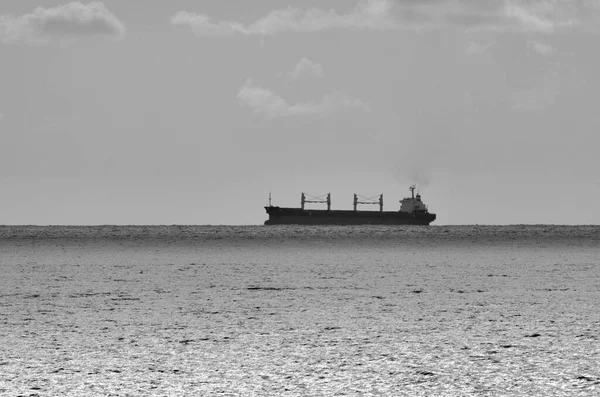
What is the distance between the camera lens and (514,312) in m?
A: 10.1

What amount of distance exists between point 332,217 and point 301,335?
80.2m

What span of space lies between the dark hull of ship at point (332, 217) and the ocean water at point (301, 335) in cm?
7101

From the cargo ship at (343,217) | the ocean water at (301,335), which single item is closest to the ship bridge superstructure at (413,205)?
the cargo ship at (343,217)

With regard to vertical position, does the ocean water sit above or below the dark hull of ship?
below

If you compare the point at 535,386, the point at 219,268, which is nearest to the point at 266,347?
the point at 535,386

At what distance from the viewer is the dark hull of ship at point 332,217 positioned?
8775 centimetres

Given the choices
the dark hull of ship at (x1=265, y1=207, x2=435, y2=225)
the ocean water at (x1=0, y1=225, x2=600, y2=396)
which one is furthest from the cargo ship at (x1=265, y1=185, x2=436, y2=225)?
the ocean water at (x1=0, y1=225, x2=600, y2=396)

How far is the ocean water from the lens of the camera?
5859 mm

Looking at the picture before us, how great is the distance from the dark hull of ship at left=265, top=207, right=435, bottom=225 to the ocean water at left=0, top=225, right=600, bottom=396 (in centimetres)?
7101

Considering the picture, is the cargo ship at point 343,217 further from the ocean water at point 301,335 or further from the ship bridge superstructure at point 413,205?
the ocean water at point 301,335

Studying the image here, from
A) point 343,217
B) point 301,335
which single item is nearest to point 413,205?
point 343,217

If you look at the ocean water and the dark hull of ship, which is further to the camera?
the dark hull of ship

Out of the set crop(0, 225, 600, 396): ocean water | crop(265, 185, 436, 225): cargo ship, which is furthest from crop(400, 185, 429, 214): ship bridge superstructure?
crop(0, 225, 600, 396): ocean water

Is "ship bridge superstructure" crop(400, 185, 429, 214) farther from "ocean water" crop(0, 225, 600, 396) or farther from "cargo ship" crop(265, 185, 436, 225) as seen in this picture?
"ocean water" crop(0, 225, 600, 396)
